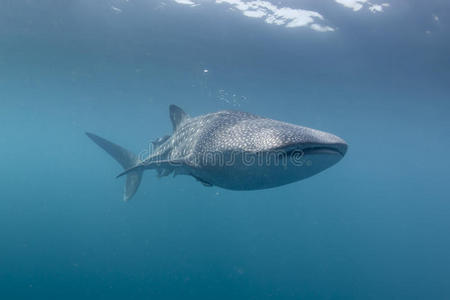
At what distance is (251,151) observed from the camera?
11.1ft

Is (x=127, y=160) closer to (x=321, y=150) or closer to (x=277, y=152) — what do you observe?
(x=277, y=152)

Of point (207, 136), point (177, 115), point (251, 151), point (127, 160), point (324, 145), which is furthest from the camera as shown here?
point (127, 160)

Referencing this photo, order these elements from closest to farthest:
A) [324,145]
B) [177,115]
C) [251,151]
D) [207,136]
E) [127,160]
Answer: [324,145]
[251,151]
[207,136]
[177,115]
[127,160]

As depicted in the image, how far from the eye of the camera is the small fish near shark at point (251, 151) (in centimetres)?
313

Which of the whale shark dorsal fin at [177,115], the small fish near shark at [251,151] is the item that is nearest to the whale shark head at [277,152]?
the small fish near shark at [251,151]

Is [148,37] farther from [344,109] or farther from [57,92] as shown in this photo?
[344,109]

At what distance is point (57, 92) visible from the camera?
27.3m

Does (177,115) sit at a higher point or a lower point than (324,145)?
higher

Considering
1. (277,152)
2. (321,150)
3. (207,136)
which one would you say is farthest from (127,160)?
(321,150)

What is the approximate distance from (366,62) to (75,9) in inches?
616

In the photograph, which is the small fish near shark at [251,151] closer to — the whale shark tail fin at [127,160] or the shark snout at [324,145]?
the shark snout at [324,145]

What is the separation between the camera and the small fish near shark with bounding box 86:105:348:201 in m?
3.13

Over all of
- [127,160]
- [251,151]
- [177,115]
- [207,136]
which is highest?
[177,115]

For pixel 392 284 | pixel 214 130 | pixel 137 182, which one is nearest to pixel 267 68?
pixel 137 182
